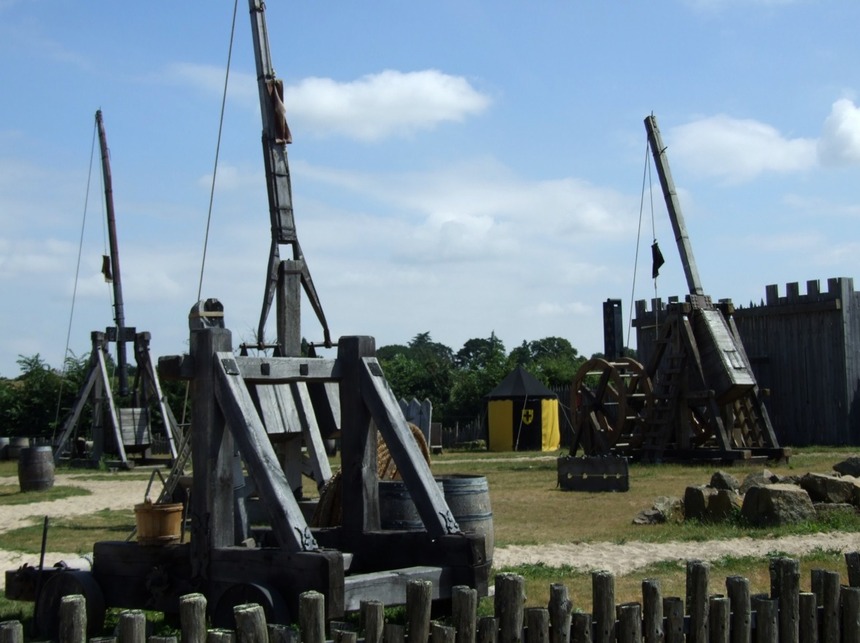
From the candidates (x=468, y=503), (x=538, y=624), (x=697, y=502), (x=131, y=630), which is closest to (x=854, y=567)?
(x=538, y=624)

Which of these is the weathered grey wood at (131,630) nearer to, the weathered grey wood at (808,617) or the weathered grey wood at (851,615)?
the weathered grey wood at (808,617)

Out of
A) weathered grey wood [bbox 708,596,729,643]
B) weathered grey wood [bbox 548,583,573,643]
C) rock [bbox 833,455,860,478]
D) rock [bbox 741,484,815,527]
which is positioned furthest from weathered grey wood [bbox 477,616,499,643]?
rock [bbox 833,455,860,478]

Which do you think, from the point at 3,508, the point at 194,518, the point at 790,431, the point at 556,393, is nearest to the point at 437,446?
the point at 556,393

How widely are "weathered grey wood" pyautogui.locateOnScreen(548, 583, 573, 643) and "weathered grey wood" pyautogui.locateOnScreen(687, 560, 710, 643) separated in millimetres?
720

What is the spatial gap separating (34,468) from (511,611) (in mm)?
16147

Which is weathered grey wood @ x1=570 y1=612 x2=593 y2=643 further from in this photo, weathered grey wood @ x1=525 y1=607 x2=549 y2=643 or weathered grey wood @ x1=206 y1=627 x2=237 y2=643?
weathered grey wood @ x1=206 y1=627 x2=237 y2=643

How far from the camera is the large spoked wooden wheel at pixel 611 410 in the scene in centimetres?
2280

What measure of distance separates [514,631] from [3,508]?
13415 millimetres

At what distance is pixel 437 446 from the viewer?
31.8 meters

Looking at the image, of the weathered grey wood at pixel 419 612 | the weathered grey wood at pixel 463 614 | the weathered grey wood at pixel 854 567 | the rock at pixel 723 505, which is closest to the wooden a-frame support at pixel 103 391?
the rock at pixel 723 505

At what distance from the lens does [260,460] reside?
667 cm

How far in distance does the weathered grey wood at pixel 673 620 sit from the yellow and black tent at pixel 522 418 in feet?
88.4

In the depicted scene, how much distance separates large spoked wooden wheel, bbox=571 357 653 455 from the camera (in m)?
22.8

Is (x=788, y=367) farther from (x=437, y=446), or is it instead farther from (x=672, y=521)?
(x=672, y=521)
